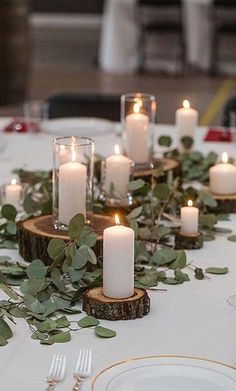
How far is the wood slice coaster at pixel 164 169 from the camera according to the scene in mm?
2479

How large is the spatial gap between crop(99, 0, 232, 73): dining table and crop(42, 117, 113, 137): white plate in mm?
5494

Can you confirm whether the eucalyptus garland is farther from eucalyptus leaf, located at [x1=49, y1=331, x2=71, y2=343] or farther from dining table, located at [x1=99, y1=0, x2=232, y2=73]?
dining table, located at [x1=99, y1=0, x2=232, y2=73]

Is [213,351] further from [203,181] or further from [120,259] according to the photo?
[203,181]

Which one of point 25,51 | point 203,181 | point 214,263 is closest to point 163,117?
point 25,51

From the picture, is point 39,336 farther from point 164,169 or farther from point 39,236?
point 164,169

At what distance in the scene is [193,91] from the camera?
819 cm

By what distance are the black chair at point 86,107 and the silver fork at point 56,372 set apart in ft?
8.48

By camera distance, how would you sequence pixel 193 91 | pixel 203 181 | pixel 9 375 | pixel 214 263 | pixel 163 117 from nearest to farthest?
pixel 9 375
pixel 214 263
pixel 203 181
pixel 163 117
pixel 193 91

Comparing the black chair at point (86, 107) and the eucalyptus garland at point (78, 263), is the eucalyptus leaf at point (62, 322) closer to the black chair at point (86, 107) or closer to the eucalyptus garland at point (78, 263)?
the eucalyptus garland at point (78, 263)

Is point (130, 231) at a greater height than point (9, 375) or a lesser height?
greater

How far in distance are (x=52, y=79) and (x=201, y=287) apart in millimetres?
7162

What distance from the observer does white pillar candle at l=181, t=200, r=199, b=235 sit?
2104mm

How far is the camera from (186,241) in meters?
2.11

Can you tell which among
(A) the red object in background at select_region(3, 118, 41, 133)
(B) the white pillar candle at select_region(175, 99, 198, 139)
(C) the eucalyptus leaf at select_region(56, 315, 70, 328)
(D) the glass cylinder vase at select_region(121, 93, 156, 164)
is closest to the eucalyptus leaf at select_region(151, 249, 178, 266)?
(C) the eucalyptus leaf at select_region(56, 315, 70, 328)
